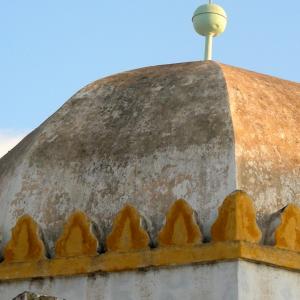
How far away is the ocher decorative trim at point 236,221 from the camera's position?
971 centimetres

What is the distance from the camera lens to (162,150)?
408 inches

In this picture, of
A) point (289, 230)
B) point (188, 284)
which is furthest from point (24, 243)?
point (289, 230)

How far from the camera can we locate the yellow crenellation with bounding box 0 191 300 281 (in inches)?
383

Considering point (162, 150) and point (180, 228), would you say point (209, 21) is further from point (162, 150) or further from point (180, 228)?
point (180, 228)

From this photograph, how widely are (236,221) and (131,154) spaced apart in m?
1.28

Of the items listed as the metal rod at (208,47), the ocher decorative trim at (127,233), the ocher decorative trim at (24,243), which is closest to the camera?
the ocher decorative trim at (127,233)

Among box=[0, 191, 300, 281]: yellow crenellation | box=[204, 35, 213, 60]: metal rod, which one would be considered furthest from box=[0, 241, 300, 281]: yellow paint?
box=[204, 35, 213, 60]: metal rod

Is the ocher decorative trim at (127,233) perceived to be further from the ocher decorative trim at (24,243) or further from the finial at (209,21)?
the finial at (209,21)

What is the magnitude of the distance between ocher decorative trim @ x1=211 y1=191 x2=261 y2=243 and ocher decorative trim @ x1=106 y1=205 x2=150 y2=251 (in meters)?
0.65

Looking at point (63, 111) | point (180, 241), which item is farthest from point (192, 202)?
point (63, 111)

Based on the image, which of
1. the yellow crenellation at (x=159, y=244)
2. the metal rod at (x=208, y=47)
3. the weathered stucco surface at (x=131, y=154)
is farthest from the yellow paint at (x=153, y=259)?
the metal rod at (x=208, y=47)

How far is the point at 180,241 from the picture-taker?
32.6 feet

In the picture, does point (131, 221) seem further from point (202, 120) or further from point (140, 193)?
point (202, 120)

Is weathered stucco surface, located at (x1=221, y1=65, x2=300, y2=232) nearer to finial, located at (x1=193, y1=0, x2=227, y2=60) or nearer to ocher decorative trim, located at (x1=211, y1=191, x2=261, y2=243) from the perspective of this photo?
ocher decorative trim, located at (x1=211, y1=191, x2=261, y2=243)
